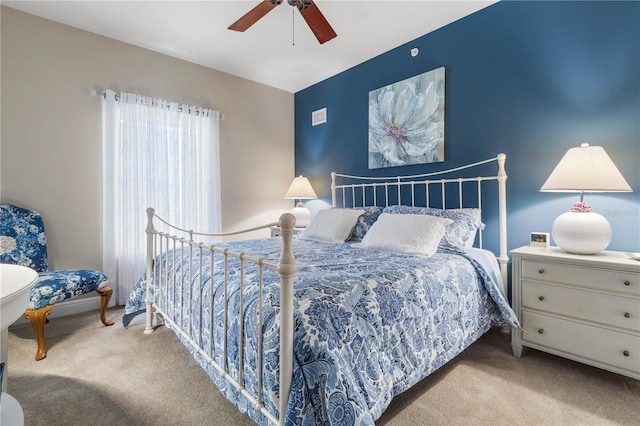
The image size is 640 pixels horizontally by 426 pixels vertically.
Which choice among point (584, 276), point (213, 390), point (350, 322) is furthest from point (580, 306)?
point (213, 390)

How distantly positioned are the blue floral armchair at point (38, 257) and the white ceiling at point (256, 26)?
1.68 m

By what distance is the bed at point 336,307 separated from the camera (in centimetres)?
105

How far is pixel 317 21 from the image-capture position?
2053mm

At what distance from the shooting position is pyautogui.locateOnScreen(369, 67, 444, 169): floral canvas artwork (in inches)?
110

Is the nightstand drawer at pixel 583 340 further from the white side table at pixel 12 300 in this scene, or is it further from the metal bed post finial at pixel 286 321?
the white side table at pixel 12 300

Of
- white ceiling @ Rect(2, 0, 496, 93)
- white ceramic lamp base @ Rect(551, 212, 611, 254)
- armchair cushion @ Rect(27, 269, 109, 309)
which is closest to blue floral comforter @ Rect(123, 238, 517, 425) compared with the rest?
white ceramic lamp base @ Rect(551, 212, 611, 254)

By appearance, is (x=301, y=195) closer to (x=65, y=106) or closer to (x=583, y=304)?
(x=65, y=106)

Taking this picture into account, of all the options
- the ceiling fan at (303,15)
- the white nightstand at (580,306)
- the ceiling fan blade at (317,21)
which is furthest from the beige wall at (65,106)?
the white nightstand at (580,306)

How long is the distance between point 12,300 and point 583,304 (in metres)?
2.54

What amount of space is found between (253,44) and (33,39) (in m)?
1.79

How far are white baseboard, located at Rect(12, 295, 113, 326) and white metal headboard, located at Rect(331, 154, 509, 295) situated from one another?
2549 millimetres

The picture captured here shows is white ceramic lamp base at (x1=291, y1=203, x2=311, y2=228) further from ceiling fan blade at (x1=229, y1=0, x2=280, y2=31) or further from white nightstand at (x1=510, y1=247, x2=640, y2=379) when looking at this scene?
white nightstand at (x1=510, y1=247, x2=640, y2=379)

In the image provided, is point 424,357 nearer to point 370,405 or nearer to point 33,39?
point 370,405

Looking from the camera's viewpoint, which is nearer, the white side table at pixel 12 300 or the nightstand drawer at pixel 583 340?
the white side table at pixel 12 300
